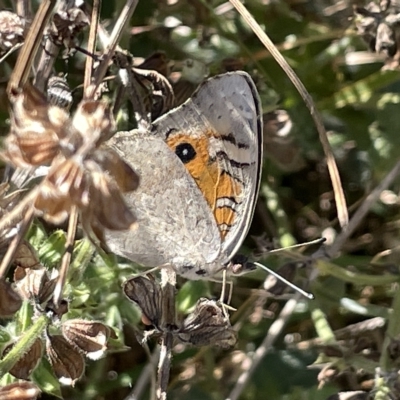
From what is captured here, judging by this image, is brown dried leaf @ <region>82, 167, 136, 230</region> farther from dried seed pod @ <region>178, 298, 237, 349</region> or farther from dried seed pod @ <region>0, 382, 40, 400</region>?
dried seed pod @ <region>178, 298, 237, 349</region>

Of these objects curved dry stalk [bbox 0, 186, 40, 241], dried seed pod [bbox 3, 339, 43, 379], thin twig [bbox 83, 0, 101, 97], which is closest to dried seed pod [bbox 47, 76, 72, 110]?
thin twig [bbox 83, 0, 101, 97]

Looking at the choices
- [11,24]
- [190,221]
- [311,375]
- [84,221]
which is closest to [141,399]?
[311,375]

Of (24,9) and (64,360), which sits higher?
(24,9)

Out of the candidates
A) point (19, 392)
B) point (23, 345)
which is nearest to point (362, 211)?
point (23, 345)

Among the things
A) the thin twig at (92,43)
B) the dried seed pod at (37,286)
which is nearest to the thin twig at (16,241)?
the dried seed pod at (37,286)

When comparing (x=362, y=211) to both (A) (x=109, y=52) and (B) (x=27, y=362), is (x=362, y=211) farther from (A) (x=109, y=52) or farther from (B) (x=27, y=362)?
(B) (x=27, y=362)
